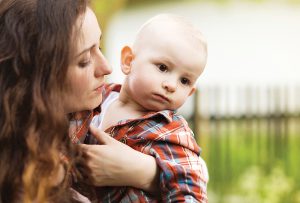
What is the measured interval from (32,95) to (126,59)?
595 mm

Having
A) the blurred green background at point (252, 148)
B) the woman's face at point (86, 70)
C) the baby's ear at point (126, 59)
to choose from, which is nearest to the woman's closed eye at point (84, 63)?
the woman's face at point (86, 70)

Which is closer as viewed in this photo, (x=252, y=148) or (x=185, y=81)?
(x=185, y=81)

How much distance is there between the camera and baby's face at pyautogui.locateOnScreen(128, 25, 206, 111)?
2889 millimetres

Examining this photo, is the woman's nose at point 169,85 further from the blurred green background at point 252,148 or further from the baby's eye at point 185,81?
the blurred green background at point 252,148

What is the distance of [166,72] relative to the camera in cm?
291

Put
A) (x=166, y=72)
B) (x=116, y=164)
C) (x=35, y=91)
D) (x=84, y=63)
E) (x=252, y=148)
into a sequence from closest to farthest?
(x=35, y=91), (x=84, y=63), (x=116, y=164), (x=166, y=72), (x=252, y=148)

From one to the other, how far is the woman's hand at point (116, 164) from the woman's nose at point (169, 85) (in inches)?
9.9

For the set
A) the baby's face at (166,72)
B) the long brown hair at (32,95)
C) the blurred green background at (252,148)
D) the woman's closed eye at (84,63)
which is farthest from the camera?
the blurred green background at (252,148)

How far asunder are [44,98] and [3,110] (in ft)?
0.44

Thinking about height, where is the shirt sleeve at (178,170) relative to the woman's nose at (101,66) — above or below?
below

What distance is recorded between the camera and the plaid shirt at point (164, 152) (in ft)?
9.29

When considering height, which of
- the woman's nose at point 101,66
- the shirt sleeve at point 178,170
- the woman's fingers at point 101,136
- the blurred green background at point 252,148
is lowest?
the blurred green background at point 252,148

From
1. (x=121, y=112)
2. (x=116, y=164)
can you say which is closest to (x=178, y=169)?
(x=116, y=164)

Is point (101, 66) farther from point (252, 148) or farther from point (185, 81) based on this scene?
point (252, 148)
